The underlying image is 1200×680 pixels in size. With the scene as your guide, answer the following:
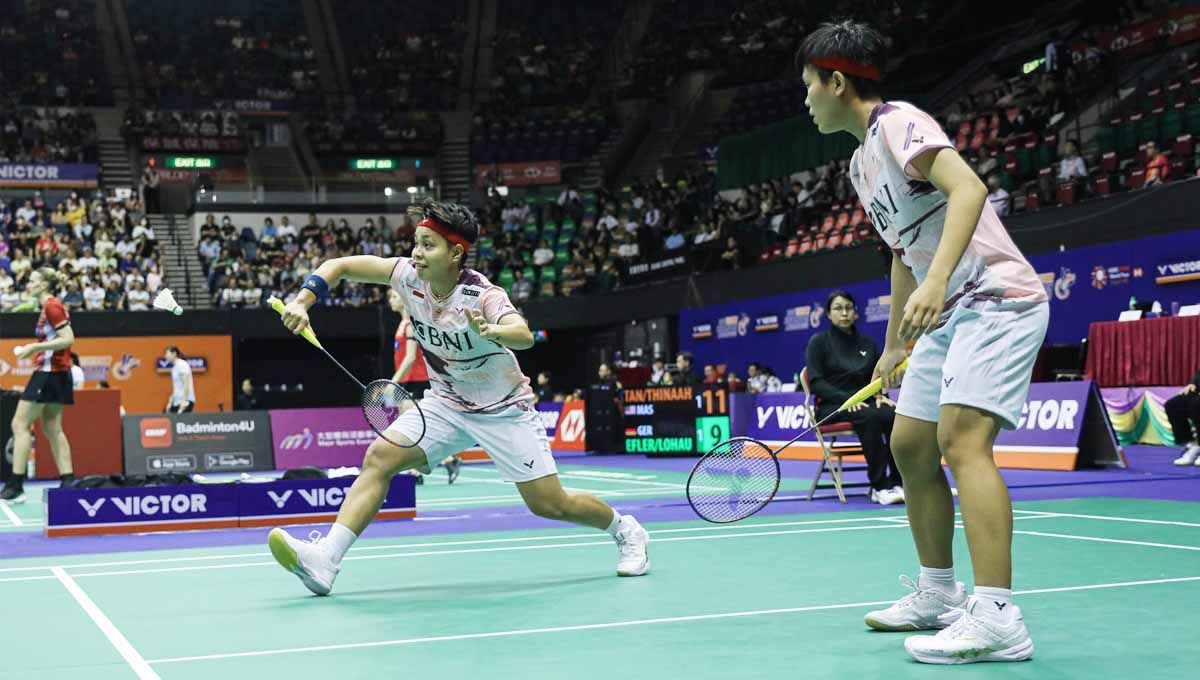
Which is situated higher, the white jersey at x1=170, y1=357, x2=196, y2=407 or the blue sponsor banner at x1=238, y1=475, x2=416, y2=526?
the white jersey at x1=170, y1=357, x2=196, y2=407

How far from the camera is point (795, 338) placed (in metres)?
26.6

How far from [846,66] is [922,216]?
58 cm

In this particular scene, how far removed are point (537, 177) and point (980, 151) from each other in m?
19.5

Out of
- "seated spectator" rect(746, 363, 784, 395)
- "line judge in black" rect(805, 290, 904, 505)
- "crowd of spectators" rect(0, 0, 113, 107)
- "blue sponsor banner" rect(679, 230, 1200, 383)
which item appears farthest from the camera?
"crowd of spectators" rect(0, 0, 113, 107)

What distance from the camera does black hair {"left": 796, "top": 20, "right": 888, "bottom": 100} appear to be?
14.5 ft

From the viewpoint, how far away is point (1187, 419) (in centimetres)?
1423

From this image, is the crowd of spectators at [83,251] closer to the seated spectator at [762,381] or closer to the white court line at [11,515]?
the seated spectator at [762,381]

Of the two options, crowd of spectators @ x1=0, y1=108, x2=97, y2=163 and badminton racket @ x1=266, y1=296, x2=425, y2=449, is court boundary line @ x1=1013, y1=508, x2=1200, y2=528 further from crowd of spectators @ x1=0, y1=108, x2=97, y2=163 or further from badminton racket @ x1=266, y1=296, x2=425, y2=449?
crowd of spectators @ x1=0, y1=108, x2=97, y2=163

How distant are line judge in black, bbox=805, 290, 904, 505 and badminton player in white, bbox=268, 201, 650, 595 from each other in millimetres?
4285

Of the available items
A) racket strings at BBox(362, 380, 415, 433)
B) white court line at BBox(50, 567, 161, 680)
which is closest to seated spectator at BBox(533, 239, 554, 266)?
white court line at BBox(50, 567, 161, 680)

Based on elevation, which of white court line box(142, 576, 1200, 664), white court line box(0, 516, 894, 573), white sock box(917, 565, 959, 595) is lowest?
white court line box(0, 516, 894, 573)

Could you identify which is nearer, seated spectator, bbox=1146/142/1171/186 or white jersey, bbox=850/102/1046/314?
white jersey, bbox=850/102/1046/314

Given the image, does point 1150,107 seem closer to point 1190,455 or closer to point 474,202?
point 1190,455

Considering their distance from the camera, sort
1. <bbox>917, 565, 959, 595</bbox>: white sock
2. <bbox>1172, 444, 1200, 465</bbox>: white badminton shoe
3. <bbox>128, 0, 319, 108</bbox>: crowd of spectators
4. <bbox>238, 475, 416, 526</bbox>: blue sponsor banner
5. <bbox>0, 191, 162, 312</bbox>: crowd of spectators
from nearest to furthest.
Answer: <bbox>917, 565, 959, 595</bbox>: white sock → <bbox>238, 475, 416, 526</bbox>: blue sponsor banner → <bbox>1172, 444, 1200, 465</bbox>: white badminton shoe → <bbox>0, 191, 162, 312</bbox>: crowd of spectators → <bbox>128, 0, 319, 108</bbox>: crowd of spectators
